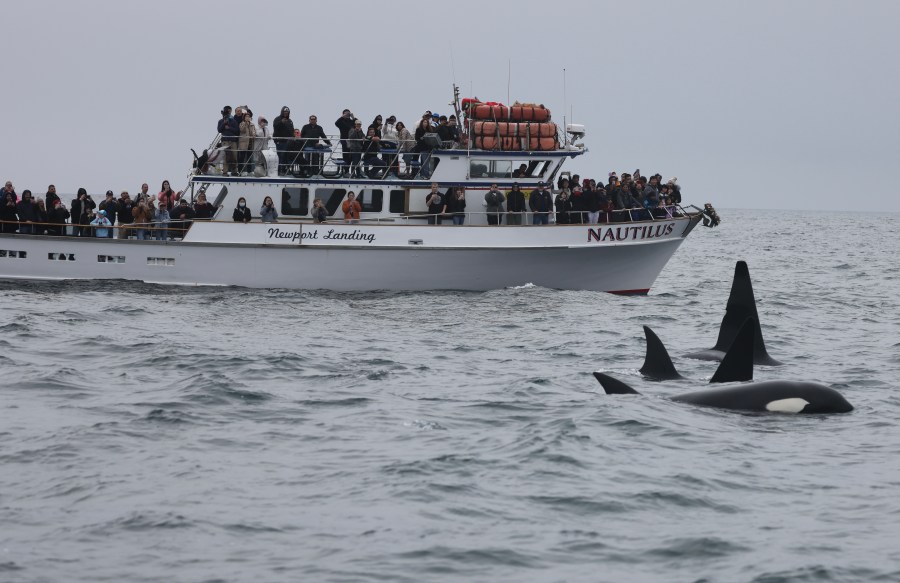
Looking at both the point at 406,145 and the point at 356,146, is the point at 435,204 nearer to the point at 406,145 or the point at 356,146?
the point at 406,145

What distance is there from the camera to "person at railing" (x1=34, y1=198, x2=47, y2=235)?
3056 centimetres

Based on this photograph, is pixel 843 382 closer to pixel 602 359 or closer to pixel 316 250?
pixel 602 359

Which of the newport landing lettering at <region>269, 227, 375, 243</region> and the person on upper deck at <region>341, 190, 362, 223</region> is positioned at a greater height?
the person on upper deck at <region>341, 190, 362, 223</region>

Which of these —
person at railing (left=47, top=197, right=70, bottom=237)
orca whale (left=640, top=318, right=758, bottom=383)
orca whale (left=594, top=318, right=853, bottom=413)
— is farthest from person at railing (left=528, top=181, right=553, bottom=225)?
orca whale (left=594, top=318, right=853, bottom=413)

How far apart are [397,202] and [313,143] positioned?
275 centimetres

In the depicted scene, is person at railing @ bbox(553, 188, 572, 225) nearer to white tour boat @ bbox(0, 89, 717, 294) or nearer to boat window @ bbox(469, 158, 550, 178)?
white tour boat @ bbox(0, 89, 717, 294)

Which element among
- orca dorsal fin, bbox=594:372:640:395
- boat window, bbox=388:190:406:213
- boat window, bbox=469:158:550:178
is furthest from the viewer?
boat window, bbox=469:158:550:178

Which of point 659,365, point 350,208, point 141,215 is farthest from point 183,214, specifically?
point 659,365

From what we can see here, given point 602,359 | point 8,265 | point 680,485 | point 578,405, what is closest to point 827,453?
point 680,485

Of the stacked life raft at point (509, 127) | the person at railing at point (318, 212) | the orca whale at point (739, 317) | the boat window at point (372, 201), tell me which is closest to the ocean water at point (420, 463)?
the orca whale at point (739, 317)

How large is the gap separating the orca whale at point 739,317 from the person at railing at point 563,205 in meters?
10.6

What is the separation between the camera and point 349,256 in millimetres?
29891

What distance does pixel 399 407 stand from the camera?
15.1 meters

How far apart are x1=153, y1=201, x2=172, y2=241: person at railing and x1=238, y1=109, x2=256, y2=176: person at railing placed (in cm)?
229
